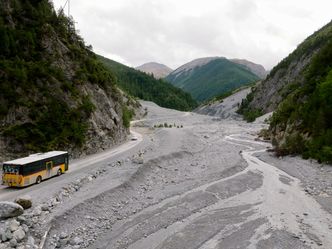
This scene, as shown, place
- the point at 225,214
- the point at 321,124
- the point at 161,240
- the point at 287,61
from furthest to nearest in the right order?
the point at 287,61 → the point at 321,124 → the point at 225,214 → the point at 161,240

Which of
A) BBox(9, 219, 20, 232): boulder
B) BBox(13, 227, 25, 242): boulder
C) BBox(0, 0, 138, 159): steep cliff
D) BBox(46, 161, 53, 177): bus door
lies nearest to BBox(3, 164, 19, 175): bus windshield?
BBox(46, 161, 53, 177): bus door

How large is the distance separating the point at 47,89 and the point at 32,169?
23608 mm

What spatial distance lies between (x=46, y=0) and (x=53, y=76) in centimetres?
1919

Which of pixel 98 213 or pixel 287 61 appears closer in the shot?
pixel 98 213

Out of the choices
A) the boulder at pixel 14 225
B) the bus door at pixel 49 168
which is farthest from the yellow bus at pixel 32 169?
the boulder at pixel 14 225

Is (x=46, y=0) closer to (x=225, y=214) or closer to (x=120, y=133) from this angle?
(x=120, y=133)

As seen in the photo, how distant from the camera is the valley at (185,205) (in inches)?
1043

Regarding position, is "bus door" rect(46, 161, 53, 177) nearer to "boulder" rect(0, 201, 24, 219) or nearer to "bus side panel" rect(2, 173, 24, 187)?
"bus side panel" rect(2, 173, 24, 187)

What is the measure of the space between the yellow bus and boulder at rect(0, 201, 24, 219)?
30.9 ft

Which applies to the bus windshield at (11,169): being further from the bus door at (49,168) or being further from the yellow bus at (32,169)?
the bus door at (49,168)

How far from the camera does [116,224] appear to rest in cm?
2953

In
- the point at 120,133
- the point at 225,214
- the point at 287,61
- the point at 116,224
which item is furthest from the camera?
the point at 287,61

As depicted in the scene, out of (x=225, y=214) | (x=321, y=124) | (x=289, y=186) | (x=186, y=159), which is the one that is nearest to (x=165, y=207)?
(x=225, y=214)

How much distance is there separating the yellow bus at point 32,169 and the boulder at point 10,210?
30.9 feet
